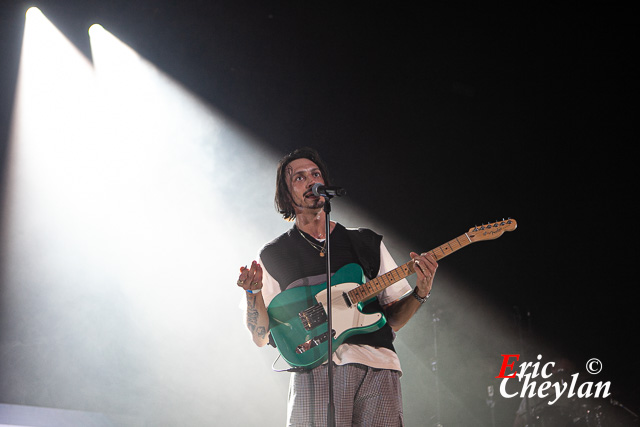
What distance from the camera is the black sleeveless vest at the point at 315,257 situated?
2355 millimetres

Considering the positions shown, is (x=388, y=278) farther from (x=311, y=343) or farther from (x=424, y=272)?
(x=311, y=343)

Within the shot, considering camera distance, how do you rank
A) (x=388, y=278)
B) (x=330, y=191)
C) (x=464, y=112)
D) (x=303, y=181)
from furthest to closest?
(x=464, y=112) → (x=303, y=181) → (x=388, y=278) → (x=330, y=191)

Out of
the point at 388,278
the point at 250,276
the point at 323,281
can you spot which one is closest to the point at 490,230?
the point at 388,278

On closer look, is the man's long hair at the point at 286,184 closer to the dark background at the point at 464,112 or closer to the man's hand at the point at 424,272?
the man's hand at the point at 424,272

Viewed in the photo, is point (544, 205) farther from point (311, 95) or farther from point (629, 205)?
point (311, 95)

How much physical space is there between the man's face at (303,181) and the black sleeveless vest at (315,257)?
144 mm

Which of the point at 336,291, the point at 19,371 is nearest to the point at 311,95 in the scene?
the point at 336,291

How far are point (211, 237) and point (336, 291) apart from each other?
2.16 metres

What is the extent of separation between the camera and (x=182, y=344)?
13.2 feet

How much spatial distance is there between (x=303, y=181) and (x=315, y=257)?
1.41 ft

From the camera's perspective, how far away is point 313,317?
7.42ft

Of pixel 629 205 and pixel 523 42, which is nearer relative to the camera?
pixel 629 205

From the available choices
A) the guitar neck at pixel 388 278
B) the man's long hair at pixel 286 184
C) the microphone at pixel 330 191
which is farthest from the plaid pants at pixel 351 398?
the man's long hair at pixel 286 184

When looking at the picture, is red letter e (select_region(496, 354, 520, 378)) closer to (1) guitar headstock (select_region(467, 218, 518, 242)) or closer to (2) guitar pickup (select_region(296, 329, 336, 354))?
(1) guitar headstock (select_region(467, 218, 518, 242))
